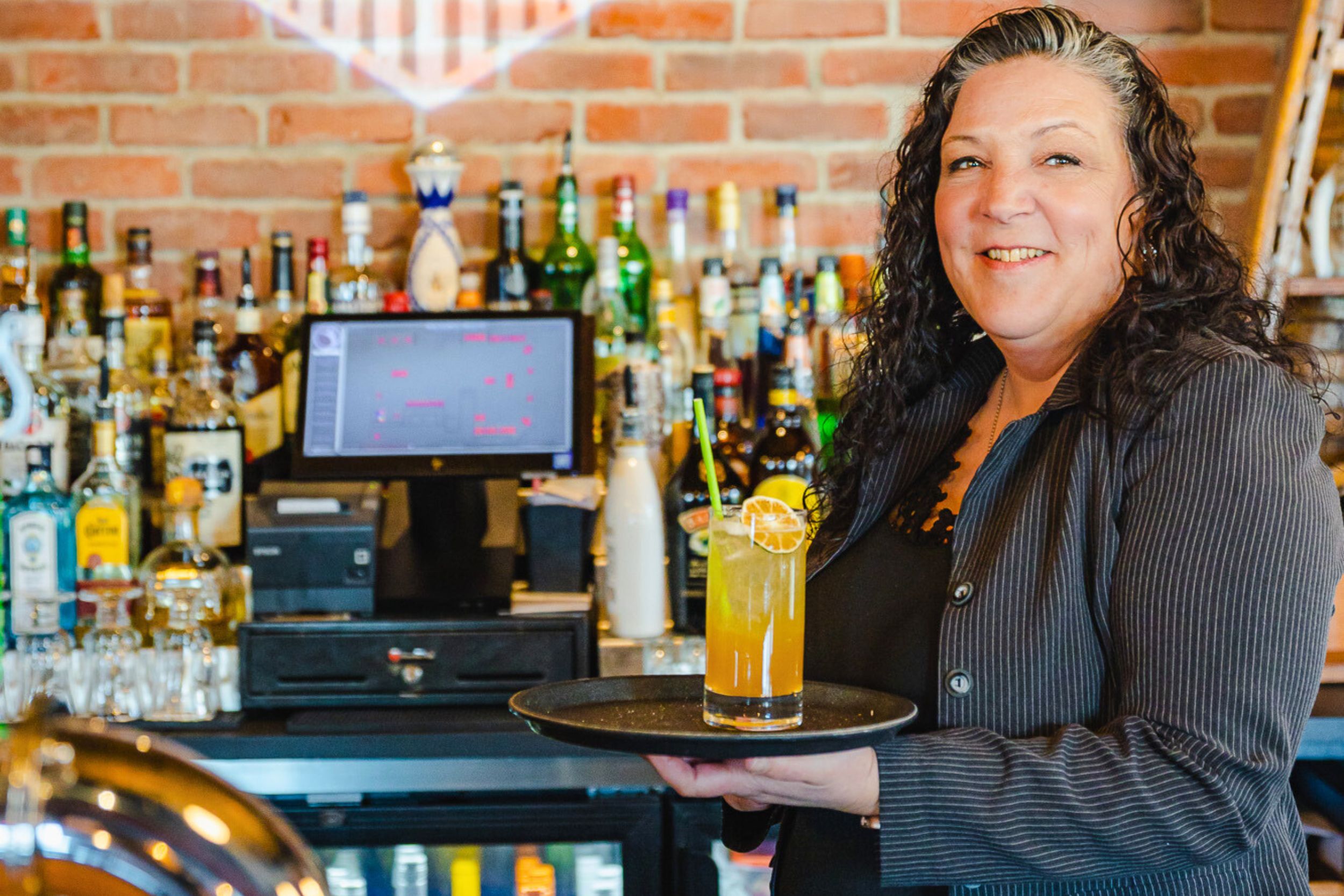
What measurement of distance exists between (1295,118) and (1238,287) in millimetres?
1051

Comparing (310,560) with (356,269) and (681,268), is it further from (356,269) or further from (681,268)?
(681,268)

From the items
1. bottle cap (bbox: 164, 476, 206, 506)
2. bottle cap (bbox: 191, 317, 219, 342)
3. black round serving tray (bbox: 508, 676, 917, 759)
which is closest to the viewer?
black round serving tray (bbox: 508, 676, 917, 759)

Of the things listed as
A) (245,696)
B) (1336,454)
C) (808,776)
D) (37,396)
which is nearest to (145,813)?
(808,776)

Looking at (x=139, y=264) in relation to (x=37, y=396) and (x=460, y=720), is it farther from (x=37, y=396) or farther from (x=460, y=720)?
(x=460, y=720)

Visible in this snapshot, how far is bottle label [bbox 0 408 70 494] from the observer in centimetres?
192

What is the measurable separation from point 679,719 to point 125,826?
0.67 m

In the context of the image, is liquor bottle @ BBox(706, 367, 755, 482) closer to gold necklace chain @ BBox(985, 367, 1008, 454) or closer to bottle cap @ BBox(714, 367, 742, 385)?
bottle cap @ BBox(714, 367, 742, 385)

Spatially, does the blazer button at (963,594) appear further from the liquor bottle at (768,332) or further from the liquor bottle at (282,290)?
the liquor bottle at (282,290)

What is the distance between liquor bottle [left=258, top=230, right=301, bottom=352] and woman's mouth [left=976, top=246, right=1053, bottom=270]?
4.29 feet

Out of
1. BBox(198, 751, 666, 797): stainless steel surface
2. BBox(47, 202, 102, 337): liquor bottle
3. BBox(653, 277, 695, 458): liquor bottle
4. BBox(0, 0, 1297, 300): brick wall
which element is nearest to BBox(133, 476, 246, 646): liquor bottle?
BBox(198, 751, 666, 797): stainless steel surface

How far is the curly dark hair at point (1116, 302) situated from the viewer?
1.03 meters

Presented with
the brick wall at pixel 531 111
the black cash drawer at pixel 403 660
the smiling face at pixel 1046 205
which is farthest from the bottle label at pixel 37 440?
the smiling face at pixel 1046 205

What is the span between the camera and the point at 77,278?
2.13m

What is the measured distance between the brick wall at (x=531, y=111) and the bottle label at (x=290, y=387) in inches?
11.8
